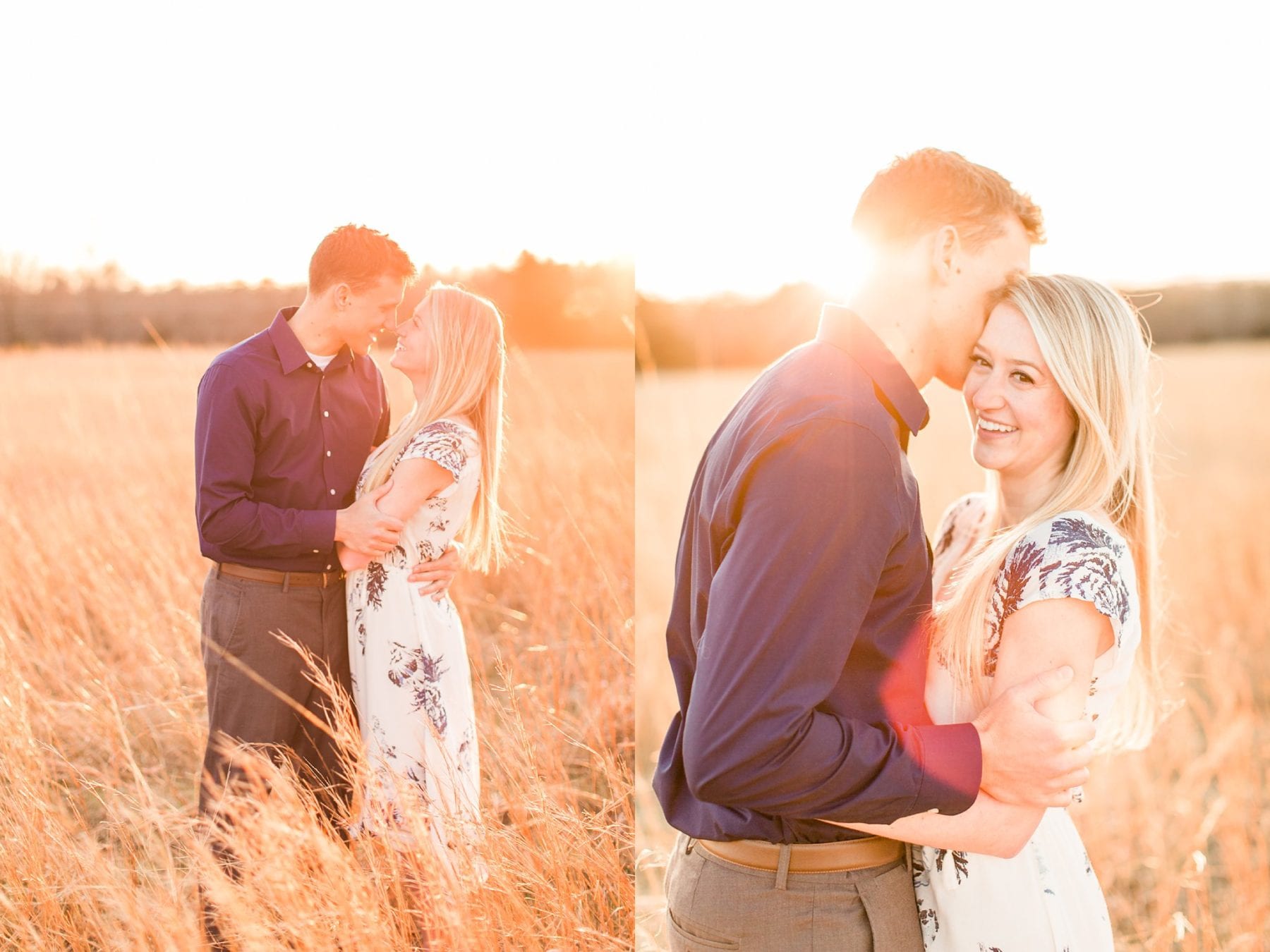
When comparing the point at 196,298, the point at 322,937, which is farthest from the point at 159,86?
the point at 322,937

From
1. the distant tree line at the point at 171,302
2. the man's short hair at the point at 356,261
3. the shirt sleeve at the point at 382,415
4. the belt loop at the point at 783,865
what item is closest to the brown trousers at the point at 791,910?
the belt loop at the point at 783,865

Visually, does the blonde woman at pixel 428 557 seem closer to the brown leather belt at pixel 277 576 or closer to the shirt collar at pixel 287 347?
the brown leather belt at pixel 277 576

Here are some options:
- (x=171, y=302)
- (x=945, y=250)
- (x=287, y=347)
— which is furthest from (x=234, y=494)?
(x=945, y=250)

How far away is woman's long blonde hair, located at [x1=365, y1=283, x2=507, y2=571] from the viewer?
245 cm

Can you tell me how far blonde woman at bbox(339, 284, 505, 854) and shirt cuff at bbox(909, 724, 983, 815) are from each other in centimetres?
141

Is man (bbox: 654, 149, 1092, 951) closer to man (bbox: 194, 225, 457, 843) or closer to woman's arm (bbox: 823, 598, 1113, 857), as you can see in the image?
woman's arm (bbox: 823, 598, 1113, 857)

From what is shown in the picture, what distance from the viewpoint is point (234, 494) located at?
7.44 feet

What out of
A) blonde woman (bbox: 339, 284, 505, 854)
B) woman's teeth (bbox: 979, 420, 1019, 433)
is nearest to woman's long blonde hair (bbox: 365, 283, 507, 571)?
blonde woman (bbox: 339, 284, 505, 854)

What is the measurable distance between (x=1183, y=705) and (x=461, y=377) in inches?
128

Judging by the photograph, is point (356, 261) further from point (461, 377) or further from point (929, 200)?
point (929, 200)

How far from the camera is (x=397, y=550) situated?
7.98ft

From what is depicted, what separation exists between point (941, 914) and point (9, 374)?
2848 millimetres

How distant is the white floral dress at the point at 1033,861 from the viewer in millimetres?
1456

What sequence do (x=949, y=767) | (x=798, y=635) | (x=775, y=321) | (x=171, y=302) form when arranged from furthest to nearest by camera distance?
1. (x=775, y=321)
2. (x=171, y=302)
3. (x=949, y=767)
4. (x=798, y=635)
